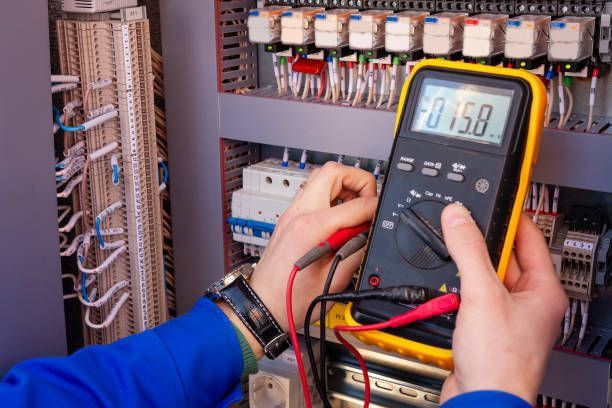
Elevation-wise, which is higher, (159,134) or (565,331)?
(159,134)

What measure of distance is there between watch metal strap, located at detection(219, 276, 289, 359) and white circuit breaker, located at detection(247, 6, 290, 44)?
57 centimetres

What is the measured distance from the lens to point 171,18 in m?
1.51

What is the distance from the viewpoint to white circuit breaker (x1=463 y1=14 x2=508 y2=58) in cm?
125

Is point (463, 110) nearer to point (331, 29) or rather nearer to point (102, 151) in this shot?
point (331, 29)

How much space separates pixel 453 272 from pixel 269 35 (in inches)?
26.4

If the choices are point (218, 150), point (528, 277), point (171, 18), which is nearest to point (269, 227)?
point (218, 150)

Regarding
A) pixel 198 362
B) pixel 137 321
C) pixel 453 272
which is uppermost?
pixel 453 272

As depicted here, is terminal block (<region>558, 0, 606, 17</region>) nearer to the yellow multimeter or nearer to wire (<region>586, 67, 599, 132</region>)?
wire (<region>586, 67, 599, 132</region>)

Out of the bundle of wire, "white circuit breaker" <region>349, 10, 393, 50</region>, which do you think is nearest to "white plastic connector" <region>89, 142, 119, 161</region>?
"white circuit breaker" <region>349, 10, 393, 50</region>

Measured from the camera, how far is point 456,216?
3.05 ft

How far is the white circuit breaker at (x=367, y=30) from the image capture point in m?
1.37

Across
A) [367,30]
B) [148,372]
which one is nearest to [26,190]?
[148,372]

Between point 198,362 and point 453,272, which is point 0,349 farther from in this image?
point 453,272

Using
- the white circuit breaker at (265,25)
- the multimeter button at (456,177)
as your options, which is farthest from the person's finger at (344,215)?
the white circuit breaker at (265,25)
